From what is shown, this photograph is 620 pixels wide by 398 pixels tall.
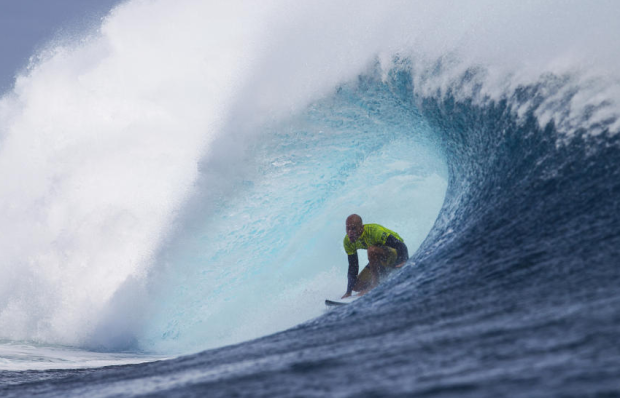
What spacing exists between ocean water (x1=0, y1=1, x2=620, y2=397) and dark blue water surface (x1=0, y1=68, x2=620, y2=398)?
0.02m

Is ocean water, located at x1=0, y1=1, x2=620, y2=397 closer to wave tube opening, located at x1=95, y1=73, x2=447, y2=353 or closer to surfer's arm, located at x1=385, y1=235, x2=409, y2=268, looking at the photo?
wave tube opening, located at x1=95, y1=73, x2=447, y2=353

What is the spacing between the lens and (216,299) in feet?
26.5

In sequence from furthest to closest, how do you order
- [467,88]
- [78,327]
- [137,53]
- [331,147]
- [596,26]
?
[137,53] → [331,147] → [78,327] → [467,88] → [596,26]

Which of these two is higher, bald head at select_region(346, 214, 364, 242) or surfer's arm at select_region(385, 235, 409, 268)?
bald head at select_region(346, 214, 364, 242)

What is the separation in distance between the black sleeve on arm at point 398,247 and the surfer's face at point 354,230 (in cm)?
32

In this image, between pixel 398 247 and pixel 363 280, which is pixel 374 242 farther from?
pixel 363 280

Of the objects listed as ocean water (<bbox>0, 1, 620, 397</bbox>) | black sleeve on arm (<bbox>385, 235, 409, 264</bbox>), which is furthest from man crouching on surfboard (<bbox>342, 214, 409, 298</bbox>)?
ocean water (<bbox>0, 1, 620, 397</bbox>)

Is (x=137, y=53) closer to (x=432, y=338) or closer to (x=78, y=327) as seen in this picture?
(x=78, y=327)

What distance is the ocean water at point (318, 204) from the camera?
2.26 meters

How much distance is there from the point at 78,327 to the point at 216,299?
5.98 feet

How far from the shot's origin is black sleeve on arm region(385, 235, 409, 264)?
244 inches

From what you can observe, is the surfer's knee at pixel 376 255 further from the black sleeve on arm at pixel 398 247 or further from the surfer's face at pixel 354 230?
the surfer's face at pixel 354 230

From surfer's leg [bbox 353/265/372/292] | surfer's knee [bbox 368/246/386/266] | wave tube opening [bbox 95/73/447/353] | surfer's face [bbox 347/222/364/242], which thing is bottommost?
surfer's leg [bbox 353/265/372/292]

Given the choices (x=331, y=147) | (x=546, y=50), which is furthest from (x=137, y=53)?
(x=546, y=50)
